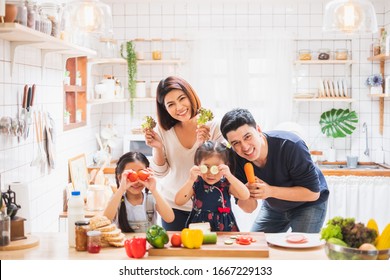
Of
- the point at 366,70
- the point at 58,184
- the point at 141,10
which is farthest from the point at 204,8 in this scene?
the point at 58,184

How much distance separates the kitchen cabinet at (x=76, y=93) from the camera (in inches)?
134

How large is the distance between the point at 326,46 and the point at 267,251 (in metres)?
2.70

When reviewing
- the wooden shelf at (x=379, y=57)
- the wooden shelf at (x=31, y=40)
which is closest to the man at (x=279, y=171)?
the wooden shelf at (x=31, y=40)

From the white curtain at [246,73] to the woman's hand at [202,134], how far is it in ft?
6.36

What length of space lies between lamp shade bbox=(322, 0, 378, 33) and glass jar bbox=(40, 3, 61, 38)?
1.08m

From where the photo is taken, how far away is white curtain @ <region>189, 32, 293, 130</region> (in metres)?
4.09

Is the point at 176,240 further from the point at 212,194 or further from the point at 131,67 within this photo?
the point at 131,67

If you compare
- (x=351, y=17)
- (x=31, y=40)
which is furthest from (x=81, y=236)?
(x=351, y=17)

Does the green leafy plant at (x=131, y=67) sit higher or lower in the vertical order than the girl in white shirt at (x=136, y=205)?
higher

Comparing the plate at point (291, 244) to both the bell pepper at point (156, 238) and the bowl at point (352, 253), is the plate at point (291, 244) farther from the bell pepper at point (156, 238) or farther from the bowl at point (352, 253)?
the bell pepper at point (156, 238)

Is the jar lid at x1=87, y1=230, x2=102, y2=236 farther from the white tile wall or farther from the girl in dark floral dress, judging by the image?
the white tile wall

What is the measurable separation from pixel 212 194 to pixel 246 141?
234 millimetres

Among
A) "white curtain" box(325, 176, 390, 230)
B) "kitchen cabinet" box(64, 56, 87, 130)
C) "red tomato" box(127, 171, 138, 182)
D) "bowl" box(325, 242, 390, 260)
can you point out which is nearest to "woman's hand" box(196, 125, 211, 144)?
"red tomato" box(127, 171, 138, 182)
